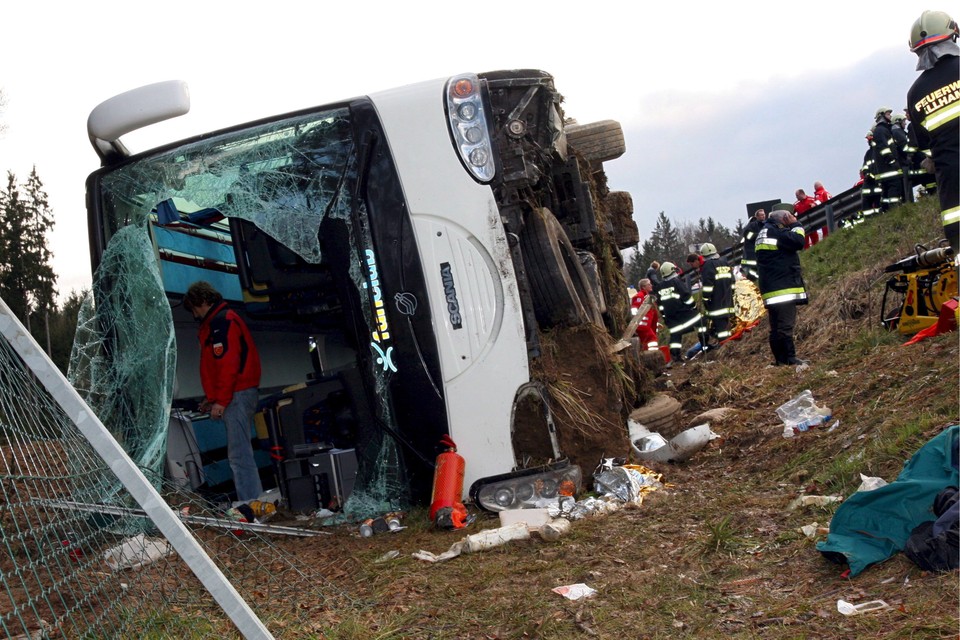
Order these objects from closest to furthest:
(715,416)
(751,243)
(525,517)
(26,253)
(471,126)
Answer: (525,517) < (471,126) < (715,416) < (751,243) < (26,253)

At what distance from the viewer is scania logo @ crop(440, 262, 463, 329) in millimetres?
5008

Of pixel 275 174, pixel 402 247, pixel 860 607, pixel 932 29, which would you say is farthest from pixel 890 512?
pixel 932 29

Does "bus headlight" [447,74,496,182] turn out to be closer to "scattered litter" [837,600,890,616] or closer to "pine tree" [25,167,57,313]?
"scattered litter" [837,600,890,616]

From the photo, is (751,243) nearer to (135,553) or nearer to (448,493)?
(448,493)

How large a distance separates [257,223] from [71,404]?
292 cm

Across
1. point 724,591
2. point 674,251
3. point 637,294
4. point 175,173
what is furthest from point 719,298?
point 674,251

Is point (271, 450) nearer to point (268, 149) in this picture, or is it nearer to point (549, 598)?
point (268, 149)

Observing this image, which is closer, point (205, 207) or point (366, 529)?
point (366, 529)

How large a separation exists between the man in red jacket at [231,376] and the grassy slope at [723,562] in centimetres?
156

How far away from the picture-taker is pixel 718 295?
46.9ft

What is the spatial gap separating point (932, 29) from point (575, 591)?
434 centimetres

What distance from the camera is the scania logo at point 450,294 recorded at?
16.4 feet

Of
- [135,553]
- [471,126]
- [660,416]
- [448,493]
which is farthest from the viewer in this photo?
[660,416]

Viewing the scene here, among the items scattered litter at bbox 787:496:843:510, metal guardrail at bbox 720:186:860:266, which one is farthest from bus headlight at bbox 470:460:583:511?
metal guardrail at bbox 720:186:860:266
